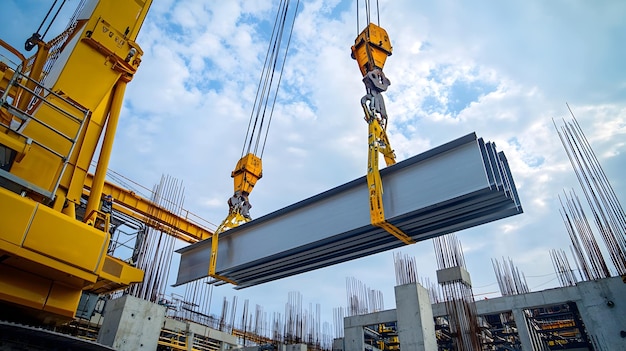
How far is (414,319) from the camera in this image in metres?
10.5

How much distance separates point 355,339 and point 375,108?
42.3 ft

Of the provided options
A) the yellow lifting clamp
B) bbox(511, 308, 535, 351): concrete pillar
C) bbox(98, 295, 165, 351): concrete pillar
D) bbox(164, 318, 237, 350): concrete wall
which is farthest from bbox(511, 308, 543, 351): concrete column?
bbox(164, 318, 237, 350): concrete wall

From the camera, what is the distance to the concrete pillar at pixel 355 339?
1527 cm

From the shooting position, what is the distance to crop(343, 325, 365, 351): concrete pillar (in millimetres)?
15273

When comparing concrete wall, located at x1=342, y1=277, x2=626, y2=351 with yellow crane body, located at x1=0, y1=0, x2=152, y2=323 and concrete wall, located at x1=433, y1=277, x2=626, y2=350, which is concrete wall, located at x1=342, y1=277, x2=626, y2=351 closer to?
concrete wall, located at x1=433, y1=277, x2=626, y2=350

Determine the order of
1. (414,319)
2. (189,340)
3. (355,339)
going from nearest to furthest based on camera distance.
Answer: (414,319), (189,340), (355,339)

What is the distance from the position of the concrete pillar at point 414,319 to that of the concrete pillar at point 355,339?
16.6 ft

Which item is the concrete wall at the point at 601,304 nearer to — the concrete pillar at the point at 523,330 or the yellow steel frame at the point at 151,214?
the concrete pillar at the point at 523,330

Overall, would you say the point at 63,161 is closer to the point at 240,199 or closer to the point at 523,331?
the point at 240,199

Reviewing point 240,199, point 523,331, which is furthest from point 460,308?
point 240,199

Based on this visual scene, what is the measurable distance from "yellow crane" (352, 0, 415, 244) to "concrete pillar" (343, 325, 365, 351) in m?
12.2

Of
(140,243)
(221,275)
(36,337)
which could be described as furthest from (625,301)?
(36,337)

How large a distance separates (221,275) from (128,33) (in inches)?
156

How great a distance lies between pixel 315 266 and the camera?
5.56m
